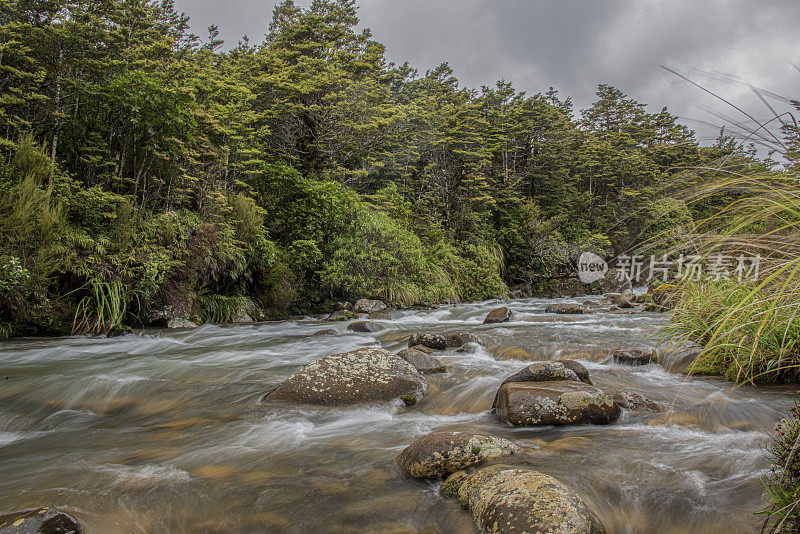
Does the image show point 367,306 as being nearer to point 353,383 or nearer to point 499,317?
point 499,317

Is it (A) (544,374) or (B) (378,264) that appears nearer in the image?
(A) (544,374)

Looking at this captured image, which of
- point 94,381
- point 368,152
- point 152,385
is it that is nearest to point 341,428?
point 152,385

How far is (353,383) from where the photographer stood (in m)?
4.32

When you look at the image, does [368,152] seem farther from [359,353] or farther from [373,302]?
[359,353]

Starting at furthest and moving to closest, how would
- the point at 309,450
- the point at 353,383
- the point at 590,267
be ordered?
the point at 590,267 → the point at 353,383 → the point at 309,450

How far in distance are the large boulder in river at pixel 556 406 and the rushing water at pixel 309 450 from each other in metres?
0.08

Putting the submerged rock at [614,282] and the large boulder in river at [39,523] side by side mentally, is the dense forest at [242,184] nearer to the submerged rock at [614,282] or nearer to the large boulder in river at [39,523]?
the submerged rock at [614,282]

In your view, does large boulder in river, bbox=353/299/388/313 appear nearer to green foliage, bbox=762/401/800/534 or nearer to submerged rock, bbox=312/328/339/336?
submerged rock, bbox=312/328/339/336

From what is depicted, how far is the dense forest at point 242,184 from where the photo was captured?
7469 millimetres

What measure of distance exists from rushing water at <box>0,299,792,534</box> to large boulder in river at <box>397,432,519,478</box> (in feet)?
0.37

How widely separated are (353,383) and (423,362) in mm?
1256

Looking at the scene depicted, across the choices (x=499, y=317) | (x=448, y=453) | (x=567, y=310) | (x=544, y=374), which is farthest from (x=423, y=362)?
(x=567, y=310)

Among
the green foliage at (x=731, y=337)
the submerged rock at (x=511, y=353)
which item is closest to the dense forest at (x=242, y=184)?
the green foliage at (x=731, y=337)

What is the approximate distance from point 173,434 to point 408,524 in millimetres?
2441
